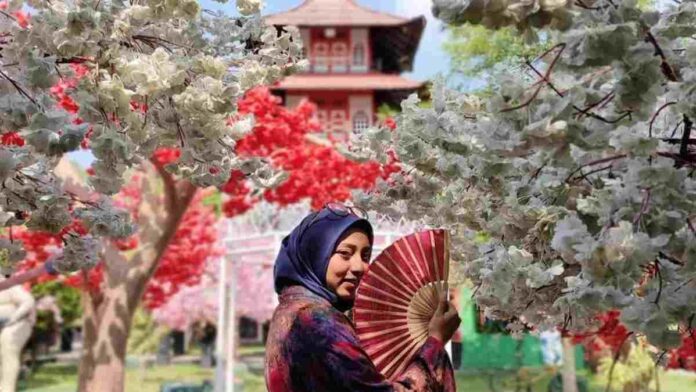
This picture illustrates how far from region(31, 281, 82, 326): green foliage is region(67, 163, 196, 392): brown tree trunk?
941 inches

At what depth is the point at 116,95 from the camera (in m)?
3.00

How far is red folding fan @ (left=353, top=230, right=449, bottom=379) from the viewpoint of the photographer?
274 cm

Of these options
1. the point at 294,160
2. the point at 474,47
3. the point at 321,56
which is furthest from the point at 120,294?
the point at 321,56

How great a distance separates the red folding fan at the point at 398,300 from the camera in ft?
8.99

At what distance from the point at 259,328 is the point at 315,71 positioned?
53.2 feet

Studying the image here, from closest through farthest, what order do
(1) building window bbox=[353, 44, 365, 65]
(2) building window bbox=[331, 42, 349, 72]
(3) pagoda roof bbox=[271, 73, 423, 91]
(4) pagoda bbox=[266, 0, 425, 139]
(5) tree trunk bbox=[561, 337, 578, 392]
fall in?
(5) tree trunk bbox=[561, 337, 578, 392] < (3) pagoda roof bbox=[271, 73, 423, 91] < (4) pagoda bbox=[266, 0, 425, 139] < (2) building window bbox=[331, 42, 349, 72] < (1) building window bbox=[353, 44, 365, 65]

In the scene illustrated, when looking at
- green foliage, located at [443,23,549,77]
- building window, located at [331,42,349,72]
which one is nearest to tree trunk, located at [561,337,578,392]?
green foliage, located at [443,23,549,77]

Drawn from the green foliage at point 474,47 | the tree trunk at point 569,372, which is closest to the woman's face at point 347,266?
the green foliage at point 474,47

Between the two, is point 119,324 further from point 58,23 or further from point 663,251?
point 663,251

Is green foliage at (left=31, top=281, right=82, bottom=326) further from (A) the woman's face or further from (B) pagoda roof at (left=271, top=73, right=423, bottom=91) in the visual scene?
(A) the woman's face

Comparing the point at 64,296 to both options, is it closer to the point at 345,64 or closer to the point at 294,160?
the point at 345,64

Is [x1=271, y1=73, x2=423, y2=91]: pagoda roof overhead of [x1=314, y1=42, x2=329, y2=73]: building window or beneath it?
beneath

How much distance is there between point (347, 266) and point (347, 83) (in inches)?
1095

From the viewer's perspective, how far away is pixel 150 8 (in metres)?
3.11
